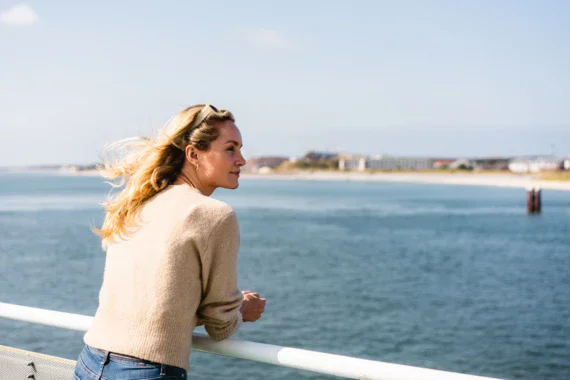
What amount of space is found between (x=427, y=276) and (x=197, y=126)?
2529 centimetres

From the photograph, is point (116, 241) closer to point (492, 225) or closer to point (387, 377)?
point (387, 377)

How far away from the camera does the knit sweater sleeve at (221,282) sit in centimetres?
207

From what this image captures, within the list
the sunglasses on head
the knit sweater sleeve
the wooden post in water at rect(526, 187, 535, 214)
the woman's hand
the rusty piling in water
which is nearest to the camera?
the knit sweater sleeve

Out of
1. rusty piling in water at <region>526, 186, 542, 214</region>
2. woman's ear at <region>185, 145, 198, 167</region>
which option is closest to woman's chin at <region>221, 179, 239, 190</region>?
woman's ear at <region>185, 145, 198, 167</region>

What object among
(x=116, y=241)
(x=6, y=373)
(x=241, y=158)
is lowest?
(x=6, y=373)

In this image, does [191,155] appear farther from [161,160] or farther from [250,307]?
[250,307]

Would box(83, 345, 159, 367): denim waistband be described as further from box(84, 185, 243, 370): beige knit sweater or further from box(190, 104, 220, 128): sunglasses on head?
box(190, 104, 220, 128): sunglasses on head

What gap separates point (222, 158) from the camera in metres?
2.31

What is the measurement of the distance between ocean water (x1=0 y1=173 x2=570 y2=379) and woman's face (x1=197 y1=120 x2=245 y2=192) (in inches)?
59.3

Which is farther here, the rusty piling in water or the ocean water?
the rusty piling in water

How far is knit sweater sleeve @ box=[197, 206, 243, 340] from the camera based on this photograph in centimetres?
207

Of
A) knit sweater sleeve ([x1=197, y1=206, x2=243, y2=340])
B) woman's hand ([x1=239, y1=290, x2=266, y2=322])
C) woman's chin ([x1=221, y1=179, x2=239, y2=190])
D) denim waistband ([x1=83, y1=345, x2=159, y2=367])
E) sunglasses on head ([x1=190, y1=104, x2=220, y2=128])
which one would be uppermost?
sunglasses on head ([x1=190, y1=104, x2=220, y2=128])

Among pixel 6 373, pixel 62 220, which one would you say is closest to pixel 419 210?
pixel 62 220

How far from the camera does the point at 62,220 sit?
5438cm
